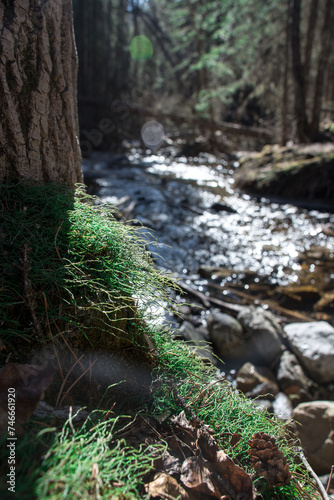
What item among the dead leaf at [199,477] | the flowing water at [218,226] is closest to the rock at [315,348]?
the flowing water at [218,226]

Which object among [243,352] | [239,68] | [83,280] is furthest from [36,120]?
[239,68]

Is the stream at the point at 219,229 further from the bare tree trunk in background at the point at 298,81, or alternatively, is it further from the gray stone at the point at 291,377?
the bare tree trunk in background at the point at 298,81

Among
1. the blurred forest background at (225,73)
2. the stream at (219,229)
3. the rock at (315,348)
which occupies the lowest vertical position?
the rock at (315,348)

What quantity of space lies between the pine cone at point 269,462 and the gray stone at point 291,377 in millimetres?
2325

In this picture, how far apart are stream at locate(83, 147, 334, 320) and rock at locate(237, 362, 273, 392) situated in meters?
1.61

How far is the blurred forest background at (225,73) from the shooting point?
12.7 metres

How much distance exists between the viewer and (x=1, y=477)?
3.47 feet

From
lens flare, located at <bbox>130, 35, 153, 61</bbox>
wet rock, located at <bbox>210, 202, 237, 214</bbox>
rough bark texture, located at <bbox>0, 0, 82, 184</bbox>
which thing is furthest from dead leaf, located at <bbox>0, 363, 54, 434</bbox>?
lens flare, located at <bbox>130, 35, 153, 61</bbox>

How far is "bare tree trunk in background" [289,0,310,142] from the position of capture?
11.2 m

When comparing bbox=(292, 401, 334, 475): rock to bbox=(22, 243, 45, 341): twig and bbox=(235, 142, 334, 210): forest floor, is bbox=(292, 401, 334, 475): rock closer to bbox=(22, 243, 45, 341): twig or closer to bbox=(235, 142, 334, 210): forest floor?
bbox=(22, 243, 45, 341): twig

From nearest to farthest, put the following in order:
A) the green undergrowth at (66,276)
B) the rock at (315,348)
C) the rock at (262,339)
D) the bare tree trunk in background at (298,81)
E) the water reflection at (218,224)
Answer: the green undergrowth at (66,276)
the rock at (315,348)
the rock at (262,339)
the water reflection at (218,224)
the bare tree trunk in background at (298,81)

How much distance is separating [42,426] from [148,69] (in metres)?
34.1

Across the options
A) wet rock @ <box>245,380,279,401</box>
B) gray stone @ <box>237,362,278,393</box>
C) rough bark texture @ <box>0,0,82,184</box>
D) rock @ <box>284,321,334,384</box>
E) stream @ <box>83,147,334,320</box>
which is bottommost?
wet rock @ <box>245,380,279,401</box>

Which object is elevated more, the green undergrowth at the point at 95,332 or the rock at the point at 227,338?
the green undergrowth at the point at 95,332
